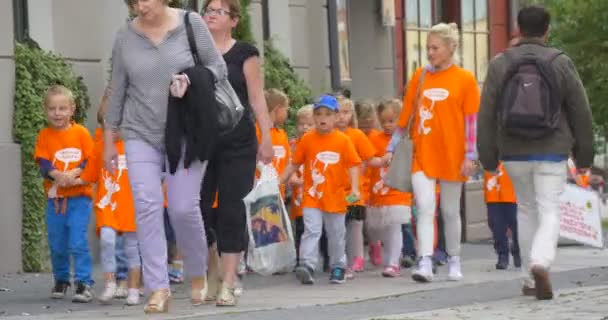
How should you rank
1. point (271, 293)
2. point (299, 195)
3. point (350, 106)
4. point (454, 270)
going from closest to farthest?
point (271, 293) → point (454, 270) → point (350, 106) → point (299, 195)

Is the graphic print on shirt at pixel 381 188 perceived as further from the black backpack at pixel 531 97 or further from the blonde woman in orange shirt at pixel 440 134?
the black backpack at pixel 531 97

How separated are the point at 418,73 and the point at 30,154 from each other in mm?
3333

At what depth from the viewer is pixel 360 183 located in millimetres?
14305

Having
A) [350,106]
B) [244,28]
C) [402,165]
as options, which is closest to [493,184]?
[350,106]

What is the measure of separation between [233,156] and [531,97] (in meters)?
1.75

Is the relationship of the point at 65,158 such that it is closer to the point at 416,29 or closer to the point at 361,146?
the point at 361,146

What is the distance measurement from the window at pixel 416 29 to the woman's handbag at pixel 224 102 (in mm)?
12238

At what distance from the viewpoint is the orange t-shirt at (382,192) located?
15188 mm

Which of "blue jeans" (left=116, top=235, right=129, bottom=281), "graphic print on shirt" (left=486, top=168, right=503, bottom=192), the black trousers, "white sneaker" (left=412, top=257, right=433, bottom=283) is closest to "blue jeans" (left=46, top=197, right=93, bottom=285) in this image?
"blue jeans" (left=116, top=235, right=129, bottom=281)

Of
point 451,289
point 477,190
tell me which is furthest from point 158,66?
point 477,190

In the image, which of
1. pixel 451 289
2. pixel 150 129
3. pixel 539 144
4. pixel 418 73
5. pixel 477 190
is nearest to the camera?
pixel 150 129

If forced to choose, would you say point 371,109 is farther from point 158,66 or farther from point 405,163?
point 158,66

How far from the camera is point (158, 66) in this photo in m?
9.94

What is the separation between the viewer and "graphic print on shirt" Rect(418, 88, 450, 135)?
43.3 ft
